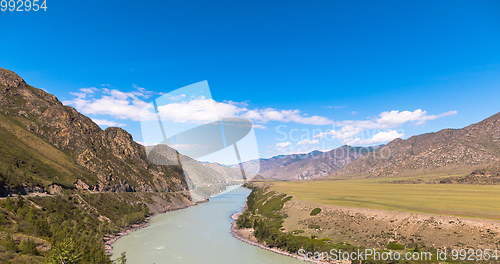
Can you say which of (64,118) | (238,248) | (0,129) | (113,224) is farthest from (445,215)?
(64,118)

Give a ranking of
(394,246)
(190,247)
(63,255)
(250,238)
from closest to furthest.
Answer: (63,255), (394,246), (190,247), (250,238)

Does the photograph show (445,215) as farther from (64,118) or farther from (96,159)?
(64,118)

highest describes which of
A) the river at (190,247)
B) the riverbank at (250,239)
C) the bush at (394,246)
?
the bush at (394,246)

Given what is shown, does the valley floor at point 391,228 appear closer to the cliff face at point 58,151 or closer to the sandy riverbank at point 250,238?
the sandy riverbank at point 250,238

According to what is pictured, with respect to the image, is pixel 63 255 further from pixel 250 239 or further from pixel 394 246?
pixel 394 246

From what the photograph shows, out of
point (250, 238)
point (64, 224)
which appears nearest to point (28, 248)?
point (64, 224)

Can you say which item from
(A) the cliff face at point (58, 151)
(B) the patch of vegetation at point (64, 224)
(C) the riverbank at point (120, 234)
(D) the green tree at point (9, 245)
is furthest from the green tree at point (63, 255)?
(A) the cliff face at point (58, 151)

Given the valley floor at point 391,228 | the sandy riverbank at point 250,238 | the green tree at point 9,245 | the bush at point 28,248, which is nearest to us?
the green tree at point 9,245

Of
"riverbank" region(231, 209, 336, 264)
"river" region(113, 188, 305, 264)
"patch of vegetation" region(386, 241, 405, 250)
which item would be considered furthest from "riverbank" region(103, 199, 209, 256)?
"patch of vegetation" region(386, 241, 405, 250)
